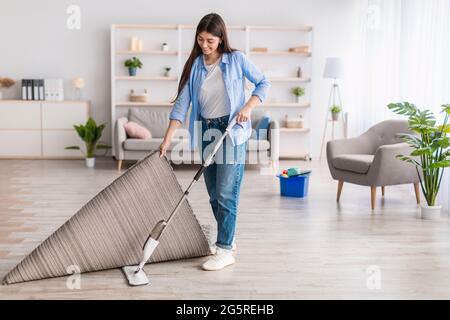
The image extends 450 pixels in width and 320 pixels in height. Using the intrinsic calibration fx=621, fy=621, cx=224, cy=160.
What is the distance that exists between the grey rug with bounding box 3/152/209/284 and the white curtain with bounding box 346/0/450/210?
2538 mm

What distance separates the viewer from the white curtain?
5117 millimetres

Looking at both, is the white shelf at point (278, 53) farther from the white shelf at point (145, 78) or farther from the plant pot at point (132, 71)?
the plant pot at point (132, 71)

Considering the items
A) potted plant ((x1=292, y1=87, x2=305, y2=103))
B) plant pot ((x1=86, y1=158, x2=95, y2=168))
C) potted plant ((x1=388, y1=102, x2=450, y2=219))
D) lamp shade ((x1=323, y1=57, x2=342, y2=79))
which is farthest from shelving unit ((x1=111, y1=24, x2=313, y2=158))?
potted plant ((x1=388, y1=102, x2=450, y2=219))

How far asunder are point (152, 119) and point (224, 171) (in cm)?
470

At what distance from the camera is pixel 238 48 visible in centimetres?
811

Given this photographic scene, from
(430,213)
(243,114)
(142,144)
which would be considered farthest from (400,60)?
(243,114)

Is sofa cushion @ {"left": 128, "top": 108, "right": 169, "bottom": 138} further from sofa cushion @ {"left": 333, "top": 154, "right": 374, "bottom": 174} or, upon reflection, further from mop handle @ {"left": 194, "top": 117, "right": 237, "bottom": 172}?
mop handle @ {"left": 194, "top": 117, "right": 237, "bottom": 172}

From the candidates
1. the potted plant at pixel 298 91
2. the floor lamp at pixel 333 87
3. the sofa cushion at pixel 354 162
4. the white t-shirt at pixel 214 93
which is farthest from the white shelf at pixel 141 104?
the white t-shirt at pixel 214 93

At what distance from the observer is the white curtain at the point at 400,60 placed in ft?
16.8

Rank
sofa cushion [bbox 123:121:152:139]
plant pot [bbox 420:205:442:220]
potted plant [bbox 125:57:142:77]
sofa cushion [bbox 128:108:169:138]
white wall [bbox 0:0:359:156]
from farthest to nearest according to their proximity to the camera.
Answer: white wall [bbox 0:0:359:156]
potted plant [bbox 125:57:142:77]
sofa cushion [bbox 128:108:169:138]
sofa cushion [bbox 123:121:152:139]
plant pot [bbox 420:205:442:220]

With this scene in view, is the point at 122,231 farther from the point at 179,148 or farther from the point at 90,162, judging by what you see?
the point at 90,162

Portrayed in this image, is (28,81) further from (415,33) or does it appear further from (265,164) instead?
(415,33)
